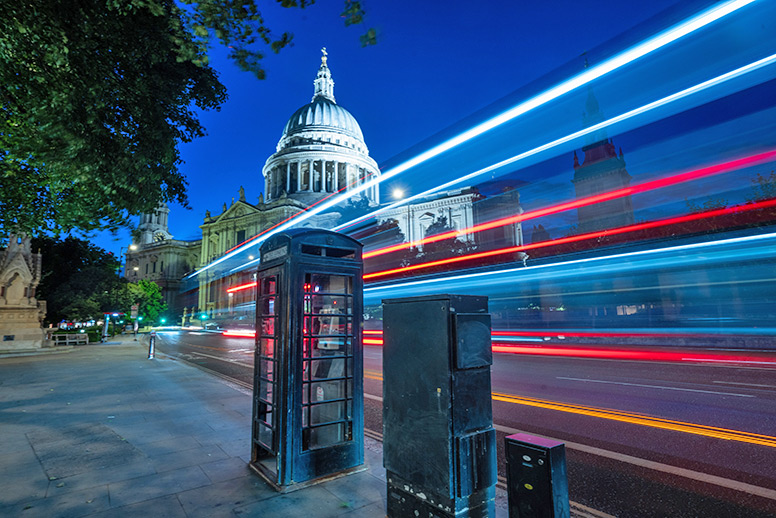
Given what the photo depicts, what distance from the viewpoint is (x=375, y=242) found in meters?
29.4

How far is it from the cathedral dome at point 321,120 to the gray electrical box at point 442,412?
291 feet

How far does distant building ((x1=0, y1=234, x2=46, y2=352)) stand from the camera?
20438 mm

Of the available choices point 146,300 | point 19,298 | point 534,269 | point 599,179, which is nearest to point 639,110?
point 534,269

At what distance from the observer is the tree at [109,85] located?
190 inches

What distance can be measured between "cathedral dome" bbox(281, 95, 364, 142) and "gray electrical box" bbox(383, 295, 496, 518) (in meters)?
88.6

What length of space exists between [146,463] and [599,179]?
50.1 m

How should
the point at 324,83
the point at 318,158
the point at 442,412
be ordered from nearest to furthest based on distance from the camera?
1. the point at 442,412
2. the point at 318,158
3. the point at 324,83

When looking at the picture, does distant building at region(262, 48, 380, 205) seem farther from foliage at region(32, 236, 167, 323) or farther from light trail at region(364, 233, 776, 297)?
light trail at region(364, 233, 776, 297)

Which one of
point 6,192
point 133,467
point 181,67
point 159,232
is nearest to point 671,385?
point 133,467

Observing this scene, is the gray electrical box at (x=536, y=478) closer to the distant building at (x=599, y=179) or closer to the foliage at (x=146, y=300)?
the distant building at (x=599, y=179)

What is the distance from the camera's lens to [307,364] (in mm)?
4383

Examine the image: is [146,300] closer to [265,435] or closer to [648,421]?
[265,435]

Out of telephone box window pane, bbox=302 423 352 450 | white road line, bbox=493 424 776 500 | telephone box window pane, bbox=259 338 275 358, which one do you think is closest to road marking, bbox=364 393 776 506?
white road line, bbox=493 424 776 500

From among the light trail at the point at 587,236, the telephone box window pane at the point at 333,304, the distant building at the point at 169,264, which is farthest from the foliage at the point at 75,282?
the distant building at the point at 169,264
